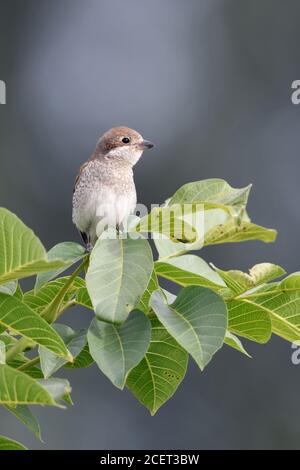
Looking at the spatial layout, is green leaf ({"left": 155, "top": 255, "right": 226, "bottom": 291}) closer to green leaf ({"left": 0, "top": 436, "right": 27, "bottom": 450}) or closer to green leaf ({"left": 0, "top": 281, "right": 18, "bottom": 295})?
green leaf ({"left": 0, "top": 281, "right": 18, "bottom": 295})

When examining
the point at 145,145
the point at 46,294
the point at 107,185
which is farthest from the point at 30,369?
the point at 145,145

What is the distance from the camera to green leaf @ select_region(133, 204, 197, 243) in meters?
1.94

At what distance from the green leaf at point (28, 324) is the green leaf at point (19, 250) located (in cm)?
10

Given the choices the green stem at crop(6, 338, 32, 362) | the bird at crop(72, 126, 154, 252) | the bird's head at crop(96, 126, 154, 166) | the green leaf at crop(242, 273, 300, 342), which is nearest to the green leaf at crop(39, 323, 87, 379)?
the green stem at crop(6, 338, 32, 362)

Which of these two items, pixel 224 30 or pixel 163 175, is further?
pixel 224 30

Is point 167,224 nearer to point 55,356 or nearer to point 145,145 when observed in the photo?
point 55,356

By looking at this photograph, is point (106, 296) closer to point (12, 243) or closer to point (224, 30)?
point (12, 243)

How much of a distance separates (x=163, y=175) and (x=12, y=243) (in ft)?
35.9

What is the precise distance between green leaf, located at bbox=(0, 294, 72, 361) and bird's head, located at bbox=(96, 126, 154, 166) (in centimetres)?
286

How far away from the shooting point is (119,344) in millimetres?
1885

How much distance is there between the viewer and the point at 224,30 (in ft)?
50.6

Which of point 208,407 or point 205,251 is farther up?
point 205,251

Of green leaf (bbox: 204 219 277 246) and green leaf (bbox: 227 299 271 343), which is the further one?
green leaf (bbox: 227 299 271 343)
